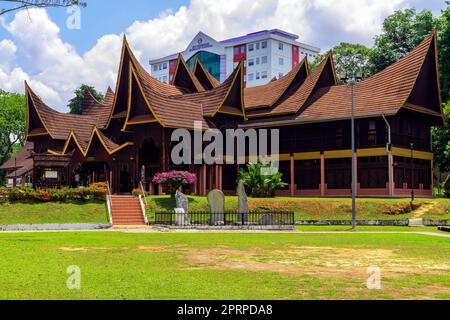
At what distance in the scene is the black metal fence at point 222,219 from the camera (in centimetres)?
3062

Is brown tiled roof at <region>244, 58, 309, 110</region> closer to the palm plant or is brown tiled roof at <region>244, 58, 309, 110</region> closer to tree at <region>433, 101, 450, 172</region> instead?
the palm plant

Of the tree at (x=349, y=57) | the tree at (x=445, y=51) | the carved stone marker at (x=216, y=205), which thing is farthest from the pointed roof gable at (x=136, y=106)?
the tree at (x=349, y=57)

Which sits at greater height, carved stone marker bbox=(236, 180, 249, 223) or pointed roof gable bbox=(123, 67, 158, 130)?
pointed roof gable bbox=(123, 67, 158, 130)

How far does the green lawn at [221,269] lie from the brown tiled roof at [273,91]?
32572 mm

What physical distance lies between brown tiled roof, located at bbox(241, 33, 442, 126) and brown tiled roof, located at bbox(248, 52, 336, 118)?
64 centimetres

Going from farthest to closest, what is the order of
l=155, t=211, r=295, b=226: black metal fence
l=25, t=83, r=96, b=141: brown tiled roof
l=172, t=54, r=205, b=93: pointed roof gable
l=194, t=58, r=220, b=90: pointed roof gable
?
l=194, t=58, r=220, b=90: pointed roof gable, l=172, t=54, r=205, b=93: pointed roof gable, l=25, t=83, r=96, b=141: brown tiled roof, l=155, t=211, r=295, b=226: black metal fence

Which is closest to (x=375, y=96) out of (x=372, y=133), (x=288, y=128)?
(x=372, y=133)

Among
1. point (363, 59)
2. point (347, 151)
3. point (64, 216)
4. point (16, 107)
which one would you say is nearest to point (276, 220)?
point (64, 216)

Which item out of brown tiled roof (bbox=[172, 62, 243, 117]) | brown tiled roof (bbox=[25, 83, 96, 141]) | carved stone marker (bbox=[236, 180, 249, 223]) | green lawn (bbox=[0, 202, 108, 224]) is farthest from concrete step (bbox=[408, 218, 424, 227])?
brown tiled roof (bbox=[25, 83, 96, 141])

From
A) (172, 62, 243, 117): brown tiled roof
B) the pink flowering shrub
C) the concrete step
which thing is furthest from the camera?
(172, 62, 243, 117): brown tiled roof

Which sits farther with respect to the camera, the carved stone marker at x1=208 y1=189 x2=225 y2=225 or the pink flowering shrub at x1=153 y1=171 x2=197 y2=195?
the pink flowering shrub at x1=153 y1=171 x2=197 y2=195

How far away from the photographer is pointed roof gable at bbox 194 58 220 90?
56.7 m

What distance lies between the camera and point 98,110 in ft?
189
